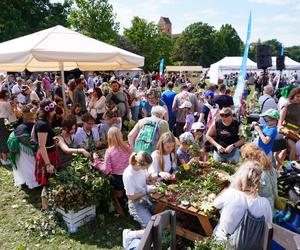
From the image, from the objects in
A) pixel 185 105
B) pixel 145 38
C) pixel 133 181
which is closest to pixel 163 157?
pixel 133 181

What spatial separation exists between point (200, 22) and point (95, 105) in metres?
76.8

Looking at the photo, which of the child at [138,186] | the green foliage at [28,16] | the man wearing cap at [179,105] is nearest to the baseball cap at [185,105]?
the man wearing cap at [179,105]

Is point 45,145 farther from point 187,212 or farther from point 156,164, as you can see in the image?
point 187,212

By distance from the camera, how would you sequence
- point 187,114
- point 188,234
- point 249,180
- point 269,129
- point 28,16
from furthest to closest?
point 28,16 → point 187,114 → point 269,129 → point 188,234 → point 249,180

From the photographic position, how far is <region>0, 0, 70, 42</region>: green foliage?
29.9 metres

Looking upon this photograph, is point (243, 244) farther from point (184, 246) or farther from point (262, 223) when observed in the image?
point (184, 246)

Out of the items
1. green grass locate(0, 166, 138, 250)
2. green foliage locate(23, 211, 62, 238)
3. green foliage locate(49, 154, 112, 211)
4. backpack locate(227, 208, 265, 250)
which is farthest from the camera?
green foliage locate(23, 211, 62, 238)

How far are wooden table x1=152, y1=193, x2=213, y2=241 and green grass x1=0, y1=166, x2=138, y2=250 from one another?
800mm

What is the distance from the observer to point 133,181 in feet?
12.0

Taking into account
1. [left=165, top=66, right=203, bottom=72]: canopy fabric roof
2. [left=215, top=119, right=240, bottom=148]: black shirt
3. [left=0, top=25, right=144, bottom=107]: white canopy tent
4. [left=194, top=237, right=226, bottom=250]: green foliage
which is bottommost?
[left=194, top=237, right=226, bottom=250]: green foliage

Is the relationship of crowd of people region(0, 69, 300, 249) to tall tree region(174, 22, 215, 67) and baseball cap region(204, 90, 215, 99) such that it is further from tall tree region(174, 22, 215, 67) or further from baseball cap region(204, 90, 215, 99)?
tall tree region(174, 22, 215, 67)

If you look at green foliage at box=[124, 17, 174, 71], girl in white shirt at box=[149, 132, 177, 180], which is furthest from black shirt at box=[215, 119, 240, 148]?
green foliage at box=[124, 17, 174, 71]

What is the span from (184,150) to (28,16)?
119 feet

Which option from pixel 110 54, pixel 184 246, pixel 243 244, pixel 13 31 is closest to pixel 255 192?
pixel 243 244
